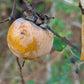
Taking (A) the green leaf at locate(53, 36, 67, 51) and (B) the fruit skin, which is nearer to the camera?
(B) the fruit skin

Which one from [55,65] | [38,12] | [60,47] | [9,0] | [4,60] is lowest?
[4,60]

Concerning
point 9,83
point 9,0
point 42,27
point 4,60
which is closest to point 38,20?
point 42,27

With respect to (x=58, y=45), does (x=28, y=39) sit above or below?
above

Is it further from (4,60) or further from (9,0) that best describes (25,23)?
(4,60)

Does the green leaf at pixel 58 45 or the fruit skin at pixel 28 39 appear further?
the green leaf at pixel 58 45

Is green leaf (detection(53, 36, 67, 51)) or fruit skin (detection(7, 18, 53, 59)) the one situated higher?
fruit skin (detection(7, 18, 53, 59))

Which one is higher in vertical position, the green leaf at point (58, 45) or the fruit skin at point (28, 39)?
the fruit skin at point (28, 39)

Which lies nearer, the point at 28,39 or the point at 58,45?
the point at 28,39

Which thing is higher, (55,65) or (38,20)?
(38,20)
